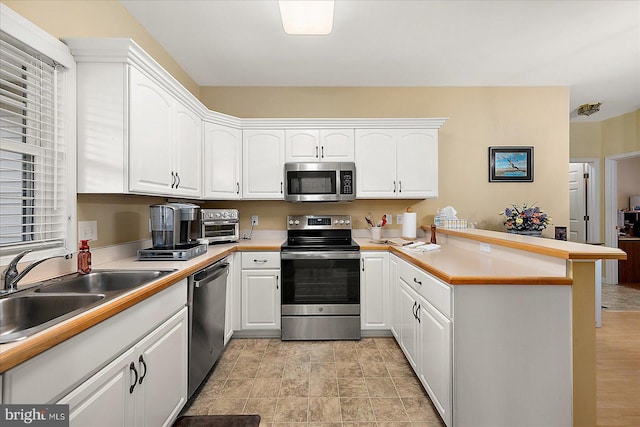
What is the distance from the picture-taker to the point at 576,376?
1499 millimetres

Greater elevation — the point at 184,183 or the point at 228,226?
the point at 184,183

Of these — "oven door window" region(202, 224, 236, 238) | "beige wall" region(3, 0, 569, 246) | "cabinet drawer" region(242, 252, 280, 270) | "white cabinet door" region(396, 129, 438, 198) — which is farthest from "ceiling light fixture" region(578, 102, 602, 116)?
"oven door window" region(202, 224, 236, 238)

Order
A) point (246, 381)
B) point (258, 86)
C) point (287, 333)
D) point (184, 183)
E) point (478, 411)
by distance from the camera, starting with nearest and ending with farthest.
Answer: point (478, 411) < point (246, 381) < point (184, 183) < point (287, 333) < point (258, 86)

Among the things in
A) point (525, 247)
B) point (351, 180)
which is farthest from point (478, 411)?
point (351, 180)

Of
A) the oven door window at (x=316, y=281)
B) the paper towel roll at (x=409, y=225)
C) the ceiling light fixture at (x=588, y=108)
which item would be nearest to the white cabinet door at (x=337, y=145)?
the paper towel roll at (x=409, y=225)

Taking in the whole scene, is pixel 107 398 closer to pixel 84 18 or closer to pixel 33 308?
pixel 33 308

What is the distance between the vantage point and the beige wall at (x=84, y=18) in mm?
1509

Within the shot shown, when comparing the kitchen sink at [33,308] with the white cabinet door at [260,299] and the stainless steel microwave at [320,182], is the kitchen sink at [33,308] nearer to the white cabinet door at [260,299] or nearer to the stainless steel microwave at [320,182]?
the white cabinet door at [260,299]

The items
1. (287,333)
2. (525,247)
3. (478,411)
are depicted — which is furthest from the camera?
(287,333)

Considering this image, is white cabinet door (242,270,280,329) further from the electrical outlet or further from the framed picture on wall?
the framed picture on wall

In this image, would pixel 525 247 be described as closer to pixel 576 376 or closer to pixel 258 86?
pixel 576 376

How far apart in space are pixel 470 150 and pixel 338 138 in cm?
165

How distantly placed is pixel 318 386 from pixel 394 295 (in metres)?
1.04

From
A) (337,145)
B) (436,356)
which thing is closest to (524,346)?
(436,356)
